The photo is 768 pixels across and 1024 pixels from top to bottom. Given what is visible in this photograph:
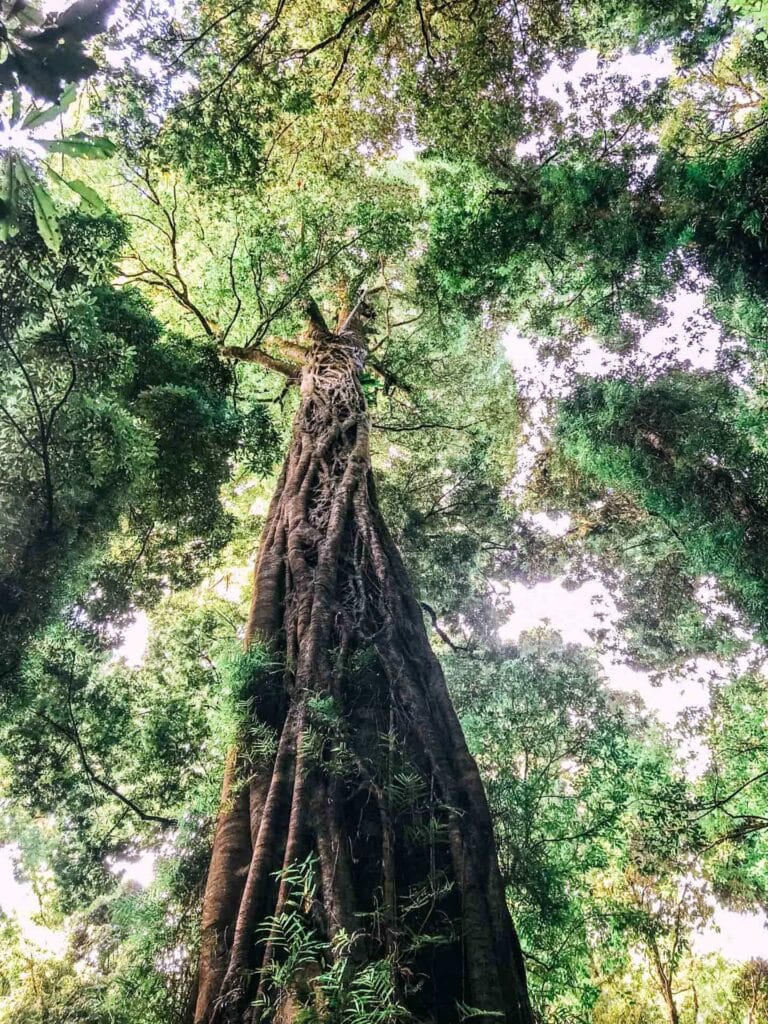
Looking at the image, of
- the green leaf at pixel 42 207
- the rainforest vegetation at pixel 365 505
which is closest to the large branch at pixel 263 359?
the rainforest vegetation at pixel 365 505

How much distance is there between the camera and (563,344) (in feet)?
27.7

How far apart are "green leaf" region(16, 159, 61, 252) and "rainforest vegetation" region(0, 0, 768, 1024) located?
0.02 meters

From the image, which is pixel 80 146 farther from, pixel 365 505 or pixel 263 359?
pixel 263 359

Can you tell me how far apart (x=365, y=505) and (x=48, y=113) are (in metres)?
2.84

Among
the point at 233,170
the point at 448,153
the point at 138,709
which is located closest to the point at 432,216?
the point at 448,153

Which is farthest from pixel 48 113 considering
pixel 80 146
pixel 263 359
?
pixel 263 359

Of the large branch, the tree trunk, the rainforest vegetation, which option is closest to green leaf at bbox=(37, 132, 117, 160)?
the rainforest vegetation

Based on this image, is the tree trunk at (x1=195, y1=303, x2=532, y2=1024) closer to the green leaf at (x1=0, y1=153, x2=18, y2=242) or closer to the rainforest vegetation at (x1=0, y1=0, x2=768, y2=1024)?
the rainforest vegetation at (x1=0, y1=0, x2=768, y2=1024)

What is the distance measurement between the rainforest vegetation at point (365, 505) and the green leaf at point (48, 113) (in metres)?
0.02

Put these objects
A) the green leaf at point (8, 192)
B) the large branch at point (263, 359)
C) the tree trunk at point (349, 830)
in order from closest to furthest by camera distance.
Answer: the green leaf at point (8, 192) < the tree trunk at point (349, 830) < the large branch at point (263, 359)

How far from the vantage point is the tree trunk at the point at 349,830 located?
167cm

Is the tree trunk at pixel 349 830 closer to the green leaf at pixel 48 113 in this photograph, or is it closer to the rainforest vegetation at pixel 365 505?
the rainforest vegetation at pixel 365 505

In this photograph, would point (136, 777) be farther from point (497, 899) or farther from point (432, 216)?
point (432, 216)

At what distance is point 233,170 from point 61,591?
3.85m
